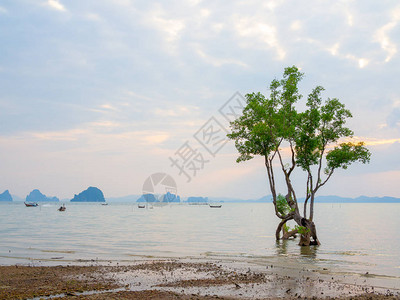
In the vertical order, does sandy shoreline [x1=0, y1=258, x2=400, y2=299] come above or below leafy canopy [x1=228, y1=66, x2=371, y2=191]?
below

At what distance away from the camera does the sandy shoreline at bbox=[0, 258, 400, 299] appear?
14.6 metres

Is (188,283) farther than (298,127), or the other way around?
(298,127)

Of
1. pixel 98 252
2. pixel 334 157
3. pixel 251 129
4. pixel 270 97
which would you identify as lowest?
pixel 98 252

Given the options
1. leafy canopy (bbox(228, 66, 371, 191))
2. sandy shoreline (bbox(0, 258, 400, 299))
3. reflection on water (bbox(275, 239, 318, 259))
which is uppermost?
leafy canopy (bbox(228, 66, 371, 191))

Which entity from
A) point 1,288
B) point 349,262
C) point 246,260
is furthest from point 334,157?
point 1,288

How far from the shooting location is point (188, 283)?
17.0 metres

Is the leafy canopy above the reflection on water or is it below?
above

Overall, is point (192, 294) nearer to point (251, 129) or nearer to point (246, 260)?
point (246, 260)

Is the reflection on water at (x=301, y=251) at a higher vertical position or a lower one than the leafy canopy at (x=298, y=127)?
lower

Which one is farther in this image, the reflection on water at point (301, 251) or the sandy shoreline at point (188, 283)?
the reflection on water at point (301, 251)

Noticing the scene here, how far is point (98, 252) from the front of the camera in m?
31.3

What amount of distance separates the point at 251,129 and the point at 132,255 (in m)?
17.5

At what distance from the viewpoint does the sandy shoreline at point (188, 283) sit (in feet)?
47.9

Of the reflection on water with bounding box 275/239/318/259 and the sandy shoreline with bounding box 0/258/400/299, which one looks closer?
the sandy shoreline with bounding box 0/258/400/299
